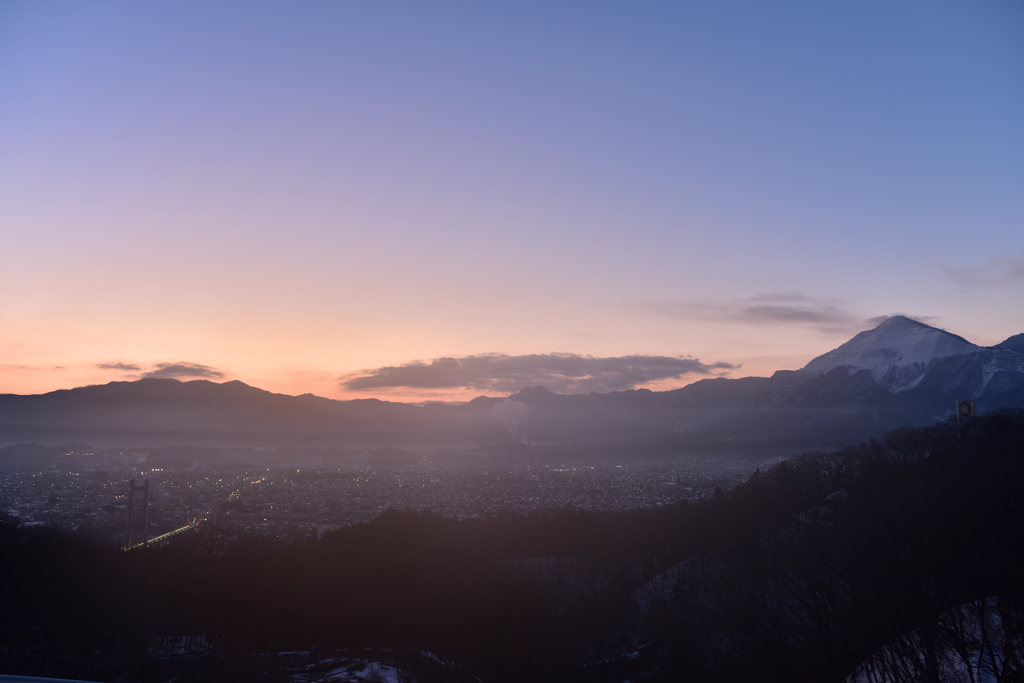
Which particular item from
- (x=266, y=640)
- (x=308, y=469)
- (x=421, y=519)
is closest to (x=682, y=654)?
(x=266, y=640)

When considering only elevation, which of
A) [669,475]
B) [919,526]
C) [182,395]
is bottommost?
[669,475]

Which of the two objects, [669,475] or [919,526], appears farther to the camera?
[669,475]

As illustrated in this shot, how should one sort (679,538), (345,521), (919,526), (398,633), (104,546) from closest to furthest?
(919,526) < (398,633) < (104,546) < (679,538) < (345,521)

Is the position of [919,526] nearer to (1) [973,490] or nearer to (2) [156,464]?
(1) [973,490]

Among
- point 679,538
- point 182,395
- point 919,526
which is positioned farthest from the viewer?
point 182,395

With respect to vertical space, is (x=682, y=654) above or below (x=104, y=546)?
below

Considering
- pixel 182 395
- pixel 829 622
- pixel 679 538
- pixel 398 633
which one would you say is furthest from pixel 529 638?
pixel 182 395
